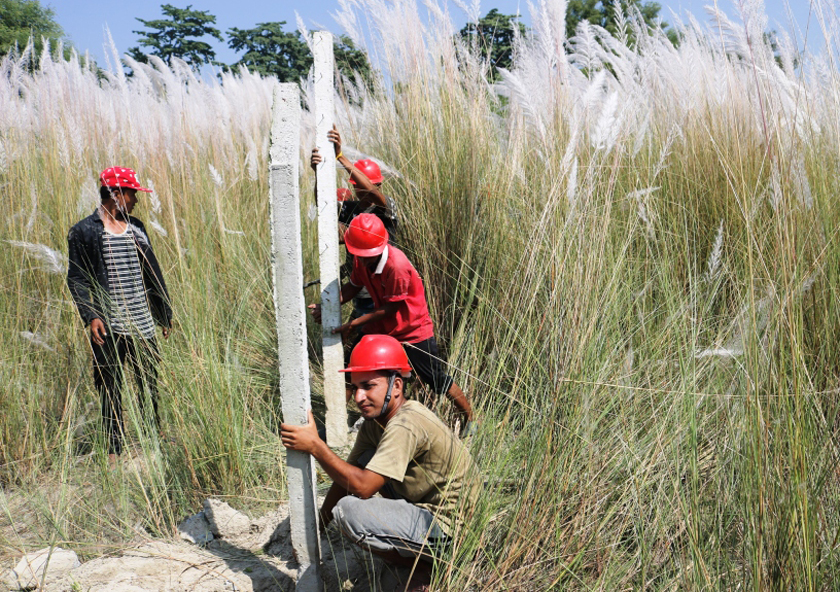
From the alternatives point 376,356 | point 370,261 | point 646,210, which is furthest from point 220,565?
point 646,210

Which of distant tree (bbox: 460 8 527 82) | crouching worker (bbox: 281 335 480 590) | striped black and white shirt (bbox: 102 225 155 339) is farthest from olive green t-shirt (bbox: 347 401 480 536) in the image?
distant tree (bbox: 460 8 527 82)

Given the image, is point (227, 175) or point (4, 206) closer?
point (4, 206)

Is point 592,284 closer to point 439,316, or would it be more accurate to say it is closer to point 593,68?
point 439,316

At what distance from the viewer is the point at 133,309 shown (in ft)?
12.9

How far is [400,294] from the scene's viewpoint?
11.9 feet

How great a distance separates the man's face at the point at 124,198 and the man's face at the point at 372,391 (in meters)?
1.99

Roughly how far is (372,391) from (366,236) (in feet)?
3.28

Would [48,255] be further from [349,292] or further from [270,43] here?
[270,43]

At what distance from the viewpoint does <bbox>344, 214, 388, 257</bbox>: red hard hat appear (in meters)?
3.46

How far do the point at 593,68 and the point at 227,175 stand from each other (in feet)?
9.99

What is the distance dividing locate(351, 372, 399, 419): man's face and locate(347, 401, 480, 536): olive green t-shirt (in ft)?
0.29

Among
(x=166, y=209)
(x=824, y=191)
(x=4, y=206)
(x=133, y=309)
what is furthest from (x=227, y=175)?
(x=824, y=191)

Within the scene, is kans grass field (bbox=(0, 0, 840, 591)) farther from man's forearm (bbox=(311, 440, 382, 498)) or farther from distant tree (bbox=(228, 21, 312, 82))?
distant tree (bbox=(228, 21, 312, 82))

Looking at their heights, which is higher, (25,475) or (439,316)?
(439,316)
